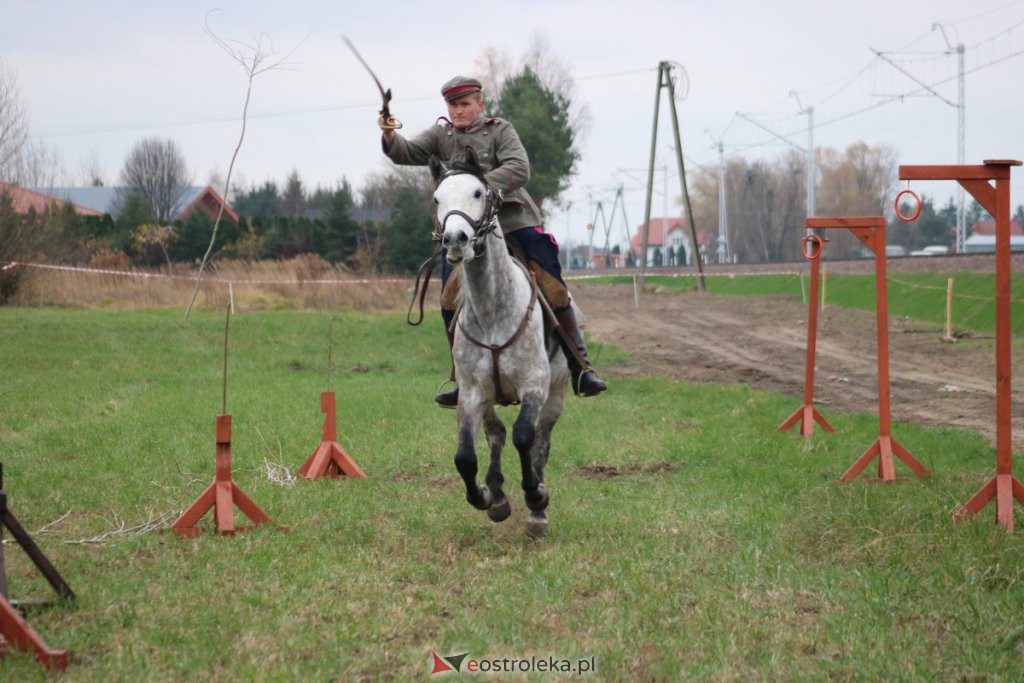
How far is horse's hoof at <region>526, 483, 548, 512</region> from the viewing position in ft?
24.6

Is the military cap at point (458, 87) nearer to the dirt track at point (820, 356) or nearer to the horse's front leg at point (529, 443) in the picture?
the horse's front leg at point (529, 443)

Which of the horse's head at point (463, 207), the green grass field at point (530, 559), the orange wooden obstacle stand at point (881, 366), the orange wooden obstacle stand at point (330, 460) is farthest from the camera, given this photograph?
the orange wooden obstacle stand at point (330, 460)

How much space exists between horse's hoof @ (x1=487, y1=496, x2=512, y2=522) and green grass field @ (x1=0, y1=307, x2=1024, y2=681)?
181mm

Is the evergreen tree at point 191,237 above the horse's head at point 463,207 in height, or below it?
above

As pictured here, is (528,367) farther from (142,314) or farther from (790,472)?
(142,314)

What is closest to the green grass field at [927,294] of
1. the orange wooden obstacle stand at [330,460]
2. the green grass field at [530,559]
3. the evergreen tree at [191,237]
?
the green grass field at [530,559]

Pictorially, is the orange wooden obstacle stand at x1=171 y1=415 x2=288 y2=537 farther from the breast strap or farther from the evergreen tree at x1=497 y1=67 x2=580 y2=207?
the evergreen tree at x1=497 y1=67 x2=580 y2=207

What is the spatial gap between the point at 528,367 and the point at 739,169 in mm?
112009

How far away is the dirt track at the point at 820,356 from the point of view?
15.3 meters

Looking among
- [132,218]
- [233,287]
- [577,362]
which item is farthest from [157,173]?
[577,362]

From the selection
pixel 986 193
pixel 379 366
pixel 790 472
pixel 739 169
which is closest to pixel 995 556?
Answer: pixel 986 193

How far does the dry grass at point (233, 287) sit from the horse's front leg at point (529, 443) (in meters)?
21.3

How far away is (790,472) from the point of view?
32.3ft
